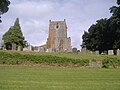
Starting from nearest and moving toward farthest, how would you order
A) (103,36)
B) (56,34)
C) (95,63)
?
1. (95,63)
2. (103,36)
3. (56,34)

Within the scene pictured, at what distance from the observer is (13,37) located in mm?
75750

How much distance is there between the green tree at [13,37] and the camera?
7575 centimetres

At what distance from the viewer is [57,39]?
9769 cm

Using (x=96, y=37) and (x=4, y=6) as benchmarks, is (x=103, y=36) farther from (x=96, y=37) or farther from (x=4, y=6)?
(x=4, y=6)

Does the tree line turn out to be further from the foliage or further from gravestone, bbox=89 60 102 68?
gravestone, bbox=89 60 102 68

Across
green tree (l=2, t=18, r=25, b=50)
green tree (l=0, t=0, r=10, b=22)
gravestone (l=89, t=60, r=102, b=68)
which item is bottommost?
gravestone (l=89, t=60, r=102, b=68)

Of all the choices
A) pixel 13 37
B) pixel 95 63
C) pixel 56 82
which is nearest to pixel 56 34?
pixel 13 37

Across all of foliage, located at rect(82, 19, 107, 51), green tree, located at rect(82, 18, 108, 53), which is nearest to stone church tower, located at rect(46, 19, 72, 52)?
green tree, located at rect(82, 18, 108, 53)

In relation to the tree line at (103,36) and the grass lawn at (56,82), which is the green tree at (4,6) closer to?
the tree line at (103,36)

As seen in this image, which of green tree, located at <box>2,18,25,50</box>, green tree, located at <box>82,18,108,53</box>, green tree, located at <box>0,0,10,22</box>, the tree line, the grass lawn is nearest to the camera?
the grass lawn

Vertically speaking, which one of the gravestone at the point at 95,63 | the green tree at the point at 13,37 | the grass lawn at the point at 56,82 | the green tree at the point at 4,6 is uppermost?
the green tree at the point at 4,6

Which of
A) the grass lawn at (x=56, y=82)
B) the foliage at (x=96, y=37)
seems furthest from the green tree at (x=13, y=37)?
the grass lawn at (x=56, y=82)

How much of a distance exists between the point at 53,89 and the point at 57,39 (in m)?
85.2

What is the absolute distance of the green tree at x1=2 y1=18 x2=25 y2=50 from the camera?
7575 cm
